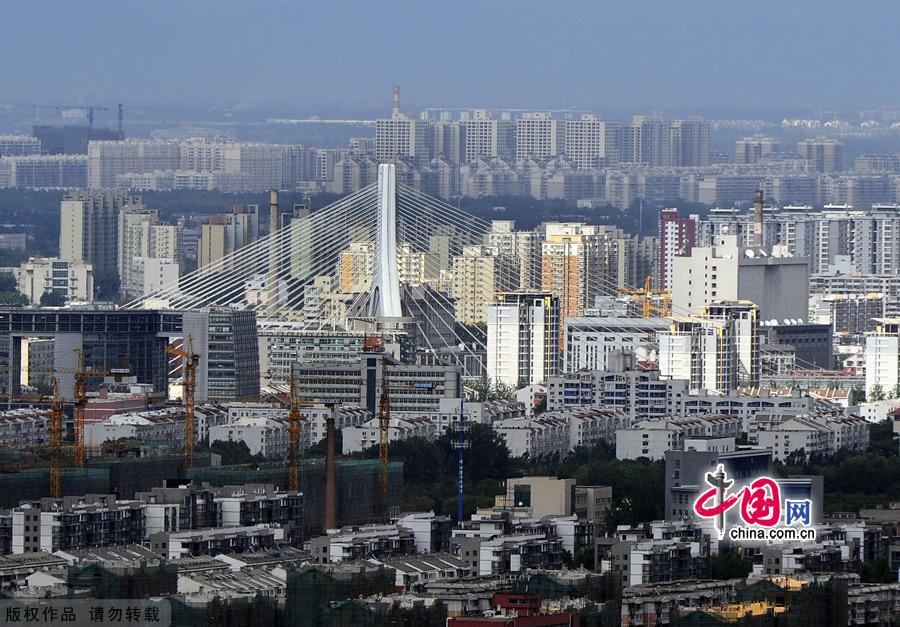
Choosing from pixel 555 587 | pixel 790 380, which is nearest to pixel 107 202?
pixel 790 380

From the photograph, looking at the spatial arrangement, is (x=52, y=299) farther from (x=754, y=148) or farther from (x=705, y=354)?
(x=754, y=148)

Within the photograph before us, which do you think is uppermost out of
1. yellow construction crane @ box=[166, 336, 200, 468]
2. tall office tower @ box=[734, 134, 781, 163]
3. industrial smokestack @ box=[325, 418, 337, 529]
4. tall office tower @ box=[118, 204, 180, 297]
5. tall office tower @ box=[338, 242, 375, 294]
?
tall office tower @ box=[734, 134, 781, 163]

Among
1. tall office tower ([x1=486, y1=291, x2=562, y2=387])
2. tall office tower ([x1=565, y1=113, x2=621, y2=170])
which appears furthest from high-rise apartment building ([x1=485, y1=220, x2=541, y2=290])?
tall office tower ([x1=565, y1=113, x2=621, y2=170])

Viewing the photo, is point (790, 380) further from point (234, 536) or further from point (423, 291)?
point (234, 536)

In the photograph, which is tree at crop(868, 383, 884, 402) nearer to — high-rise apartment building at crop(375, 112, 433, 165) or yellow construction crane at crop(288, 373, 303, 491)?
yellow construction crane at crop(288, 373, 303, 491)

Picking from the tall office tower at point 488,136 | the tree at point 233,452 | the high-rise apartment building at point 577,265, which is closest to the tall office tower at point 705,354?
the high-rise apartment building at point 577,265

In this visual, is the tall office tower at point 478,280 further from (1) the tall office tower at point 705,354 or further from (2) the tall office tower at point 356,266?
(1) the tall office tower at point 705,354

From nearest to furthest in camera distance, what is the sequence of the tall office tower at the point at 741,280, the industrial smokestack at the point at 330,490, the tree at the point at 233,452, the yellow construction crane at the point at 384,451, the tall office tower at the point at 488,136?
the industrial smokestack at the point at 330,490, the yellow construction crane at the point at 384,451, the tree at the point at 233,452, the tall office tower at the point at 741,280, the tall office tower at the point at 488,136
